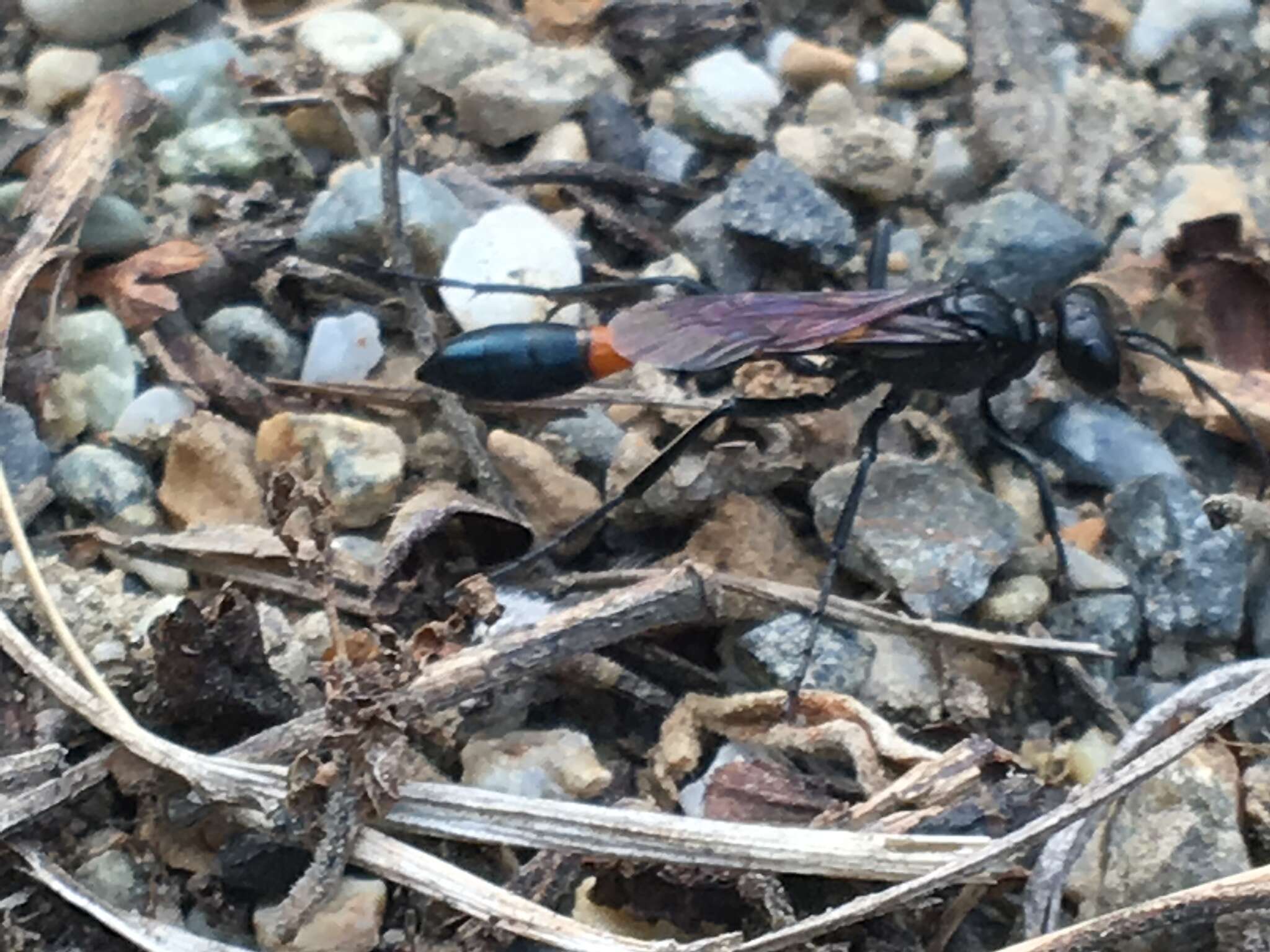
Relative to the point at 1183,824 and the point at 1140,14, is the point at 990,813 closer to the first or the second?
the point at 1183,824

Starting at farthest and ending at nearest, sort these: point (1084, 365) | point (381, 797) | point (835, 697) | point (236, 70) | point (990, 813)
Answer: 1. point (236, 70)
2. point (1084, 365)
3. point (835, 697)
4. point (990, 813)
5. point (381, 797)

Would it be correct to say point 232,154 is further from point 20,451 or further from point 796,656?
point 796,656

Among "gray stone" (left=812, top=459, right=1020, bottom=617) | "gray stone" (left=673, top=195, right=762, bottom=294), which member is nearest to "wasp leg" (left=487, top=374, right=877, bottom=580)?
"gray stone" (left=812, top=459, right=1020, bottom=617)

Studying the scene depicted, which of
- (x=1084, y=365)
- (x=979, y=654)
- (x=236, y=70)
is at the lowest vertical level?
(x=979, y=654)

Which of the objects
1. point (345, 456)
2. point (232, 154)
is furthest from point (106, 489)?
point (232, 154)

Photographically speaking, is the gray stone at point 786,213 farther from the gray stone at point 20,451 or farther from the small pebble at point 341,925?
the small pebble at point 341,925

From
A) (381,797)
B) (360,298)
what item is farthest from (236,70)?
(381,797)
